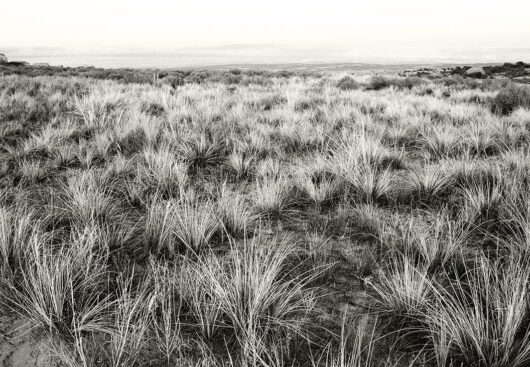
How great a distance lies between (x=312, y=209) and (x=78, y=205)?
2094 mm

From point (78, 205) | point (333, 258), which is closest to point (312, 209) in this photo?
point (333, 258)

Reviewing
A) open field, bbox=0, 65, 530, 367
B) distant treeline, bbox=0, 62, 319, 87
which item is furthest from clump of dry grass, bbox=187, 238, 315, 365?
distant treeline, bbox=0, 62, 319, 87

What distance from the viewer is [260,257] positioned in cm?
217

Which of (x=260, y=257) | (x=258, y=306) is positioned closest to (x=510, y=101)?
(x=260, y=257)

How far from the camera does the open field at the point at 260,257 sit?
170cm

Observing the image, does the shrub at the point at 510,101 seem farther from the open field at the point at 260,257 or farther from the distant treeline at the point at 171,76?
the distant treeline at the point at 171,76

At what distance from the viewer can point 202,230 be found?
264cm

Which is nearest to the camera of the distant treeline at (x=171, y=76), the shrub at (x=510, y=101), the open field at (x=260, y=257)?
the open field at (x=260, y=257)

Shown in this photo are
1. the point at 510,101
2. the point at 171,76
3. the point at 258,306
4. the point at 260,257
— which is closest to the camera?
the point at 258,306

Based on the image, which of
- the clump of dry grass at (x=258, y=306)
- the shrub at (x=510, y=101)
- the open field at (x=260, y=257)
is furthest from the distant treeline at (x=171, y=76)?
the clump of dry grass at (x=258, y=306)

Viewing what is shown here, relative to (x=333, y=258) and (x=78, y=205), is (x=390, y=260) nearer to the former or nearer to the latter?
(x=333, y=258)

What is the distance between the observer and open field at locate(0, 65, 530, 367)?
5.59ft

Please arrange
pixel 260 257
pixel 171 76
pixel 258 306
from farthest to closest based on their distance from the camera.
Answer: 1. pixel 171 76
2. pixel 260 257
3. pixel 258 306

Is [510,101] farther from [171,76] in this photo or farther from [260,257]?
[171,76]
